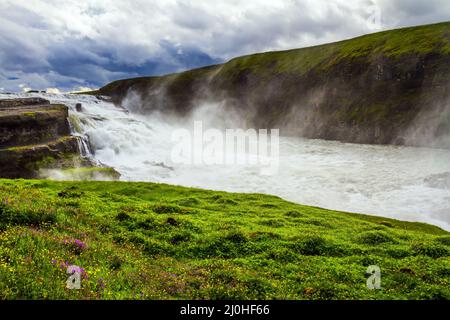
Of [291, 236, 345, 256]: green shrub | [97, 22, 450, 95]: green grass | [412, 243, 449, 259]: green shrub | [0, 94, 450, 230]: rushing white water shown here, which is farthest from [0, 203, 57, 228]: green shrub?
[97, 22, 450, 95]: green grass

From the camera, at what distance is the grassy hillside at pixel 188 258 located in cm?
1047

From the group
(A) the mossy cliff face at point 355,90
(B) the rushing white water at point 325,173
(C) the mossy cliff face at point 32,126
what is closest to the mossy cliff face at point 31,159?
(C) the mossy cliff face at point 32,126

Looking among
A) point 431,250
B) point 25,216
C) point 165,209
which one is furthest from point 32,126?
point 431,250

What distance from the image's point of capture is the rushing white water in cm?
4481

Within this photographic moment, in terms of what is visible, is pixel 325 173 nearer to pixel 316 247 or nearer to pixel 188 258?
pixel 316 247

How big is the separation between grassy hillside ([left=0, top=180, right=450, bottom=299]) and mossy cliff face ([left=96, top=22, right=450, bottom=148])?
80.3m

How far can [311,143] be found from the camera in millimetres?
105125

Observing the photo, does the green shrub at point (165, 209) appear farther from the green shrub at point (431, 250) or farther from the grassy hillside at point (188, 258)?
the green shrub at point (431, 250)

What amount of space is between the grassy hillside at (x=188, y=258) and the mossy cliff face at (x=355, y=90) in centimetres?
8033

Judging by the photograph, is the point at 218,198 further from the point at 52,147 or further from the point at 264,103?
the point at 264,103

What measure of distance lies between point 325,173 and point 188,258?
53053 millimetres

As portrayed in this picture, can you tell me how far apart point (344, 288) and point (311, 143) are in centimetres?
9614
